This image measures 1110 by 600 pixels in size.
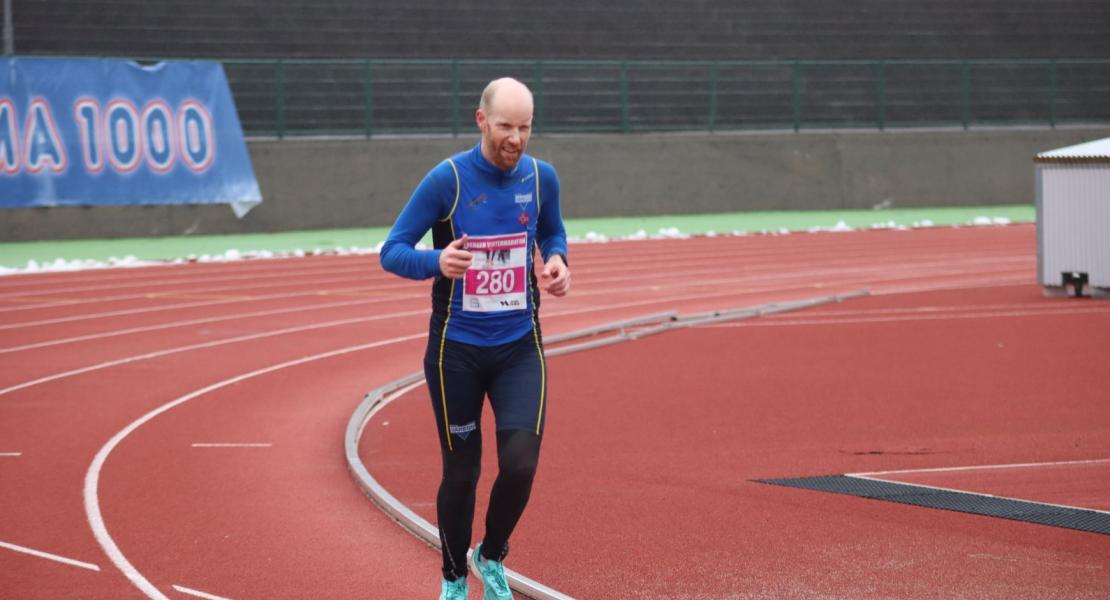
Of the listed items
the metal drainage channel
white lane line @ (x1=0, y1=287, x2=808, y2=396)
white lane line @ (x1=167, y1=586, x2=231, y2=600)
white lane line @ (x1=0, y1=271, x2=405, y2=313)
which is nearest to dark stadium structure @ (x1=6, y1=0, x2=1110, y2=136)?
white lane line @ (x1=0, y1=271, x2=405, y2=313)

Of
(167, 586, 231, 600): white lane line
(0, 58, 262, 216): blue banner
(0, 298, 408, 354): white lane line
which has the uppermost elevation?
(0, 58, 262, 216): blue banner

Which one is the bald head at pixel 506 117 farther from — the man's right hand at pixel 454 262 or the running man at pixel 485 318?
the man's right hand at pixel 454 262

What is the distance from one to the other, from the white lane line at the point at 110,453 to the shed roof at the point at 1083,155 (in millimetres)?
6437

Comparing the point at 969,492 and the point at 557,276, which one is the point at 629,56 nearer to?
the point at 969,492

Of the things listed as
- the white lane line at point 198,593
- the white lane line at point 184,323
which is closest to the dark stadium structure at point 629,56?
the white lane line at point 184,323

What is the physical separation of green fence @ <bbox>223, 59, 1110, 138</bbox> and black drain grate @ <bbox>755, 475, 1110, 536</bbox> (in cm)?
1979

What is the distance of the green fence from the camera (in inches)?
1043

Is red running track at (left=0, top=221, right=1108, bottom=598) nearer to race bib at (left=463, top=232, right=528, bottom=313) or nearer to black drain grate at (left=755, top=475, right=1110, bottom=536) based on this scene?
black drain grate at (left=755, top=475, right=1110, bottom=536)

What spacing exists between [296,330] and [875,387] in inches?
232

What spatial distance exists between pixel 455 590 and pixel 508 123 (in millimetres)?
1614

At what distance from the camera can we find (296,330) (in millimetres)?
13750

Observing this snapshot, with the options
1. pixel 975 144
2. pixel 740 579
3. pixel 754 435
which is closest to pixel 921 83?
pixel 975 144

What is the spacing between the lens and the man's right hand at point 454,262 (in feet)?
15.4

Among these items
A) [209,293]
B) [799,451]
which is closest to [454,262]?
[799,451]
